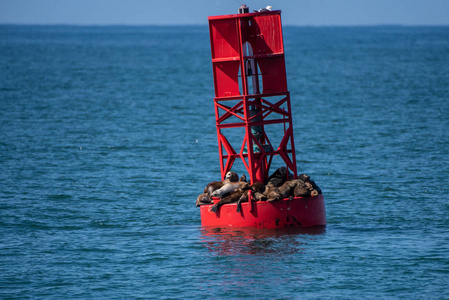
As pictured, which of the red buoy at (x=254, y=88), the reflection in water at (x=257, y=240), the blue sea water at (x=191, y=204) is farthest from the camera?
the red buoy at (x=254, y=88)

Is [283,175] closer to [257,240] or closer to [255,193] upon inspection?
[255,193]

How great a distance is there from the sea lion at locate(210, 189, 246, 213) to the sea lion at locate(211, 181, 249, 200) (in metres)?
0.19

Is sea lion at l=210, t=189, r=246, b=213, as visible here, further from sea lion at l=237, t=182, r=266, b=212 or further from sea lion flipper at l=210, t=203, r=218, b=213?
sea lion at l=237, t=182, r=266, b=212

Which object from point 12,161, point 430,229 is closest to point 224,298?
point 430,229

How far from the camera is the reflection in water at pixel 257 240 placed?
2939 cm

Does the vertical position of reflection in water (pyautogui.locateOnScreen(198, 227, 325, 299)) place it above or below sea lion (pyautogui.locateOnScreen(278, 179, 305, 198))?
below

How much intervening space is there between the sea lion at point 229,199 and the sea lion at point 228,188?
7.6 inches

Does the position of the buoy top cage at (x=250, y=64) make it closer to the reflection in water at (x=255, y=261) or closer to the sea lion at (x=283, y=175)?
the sea lion at (x=283, y=175)

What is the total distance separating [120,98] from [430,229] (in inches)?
2707

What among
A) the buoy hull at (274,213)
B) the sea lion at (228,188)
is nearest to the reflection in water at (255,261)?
the buoy hull at (274,213)

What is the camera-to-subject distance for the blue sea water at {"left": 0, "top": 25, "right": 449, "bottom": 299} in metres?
26.9

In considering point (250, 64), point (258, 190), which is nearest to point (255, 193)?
point (258, 190)

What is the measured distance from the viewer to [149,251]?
30.4 meters

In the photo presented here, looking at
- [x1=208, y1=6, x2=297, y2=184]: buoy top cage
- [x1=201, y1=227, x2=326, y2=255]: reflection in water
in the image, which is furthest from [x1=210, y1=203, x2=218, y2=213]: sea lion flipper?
[x1=208, y1=6, x2=297, y2=184]: buoy top cage
